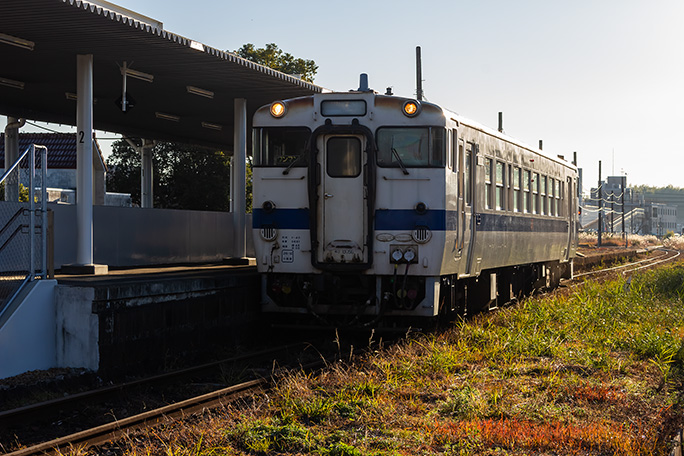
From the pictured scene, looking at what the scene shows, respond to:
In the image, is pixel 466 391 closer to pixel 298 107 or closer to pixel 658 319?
pixel 298 107

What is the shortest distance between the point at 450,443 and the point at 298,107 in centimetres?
662

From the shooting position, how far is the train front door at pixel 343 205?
39.3 feet

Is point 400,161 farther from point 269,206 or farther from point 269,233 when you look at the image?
point 269,233

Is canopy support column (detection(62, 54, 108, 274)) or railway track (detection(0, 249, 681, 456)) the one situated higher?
canopy support column (detection(62, 54, 108, 274))

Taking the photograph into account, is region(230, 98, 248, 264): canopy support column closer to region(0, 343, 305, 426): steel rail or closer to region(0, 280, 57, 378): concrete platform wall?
region(0, 343, 305, 426): steel rail

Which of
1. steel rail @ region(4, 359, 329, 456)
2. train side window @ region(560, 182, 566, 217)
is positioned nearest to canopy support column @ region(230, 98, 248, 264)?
train side window @ region(560, 182, 566, 217)

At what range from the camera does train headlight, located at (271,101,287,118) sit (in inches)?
484

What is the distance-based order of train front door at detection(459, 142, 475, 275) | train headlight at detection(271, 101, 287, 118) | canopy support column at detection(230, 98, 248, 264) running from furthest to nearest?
1. canopy support column at detection(230, 98, 248, 264)
2. train front door at detection(459, 142, 475, 275)
3. train headlight at detection(271, 101, 287, 118)

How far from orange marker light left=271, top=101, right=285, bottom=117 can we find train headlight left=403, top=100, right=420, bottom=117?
1702mm

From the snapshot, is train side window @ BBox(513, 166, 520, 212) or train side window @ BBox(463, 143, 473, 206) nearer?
train side window @ BBox(463, 143, 473, 206)

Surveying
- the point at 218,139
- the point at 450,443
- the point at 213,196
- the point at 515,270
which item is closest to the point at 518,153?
the point at 515,270

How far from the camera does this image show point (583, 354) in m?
10.9

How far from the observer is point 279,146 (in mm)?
12383

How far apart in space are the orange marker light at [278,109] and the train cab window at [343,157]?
0.80m
